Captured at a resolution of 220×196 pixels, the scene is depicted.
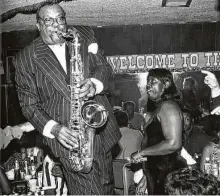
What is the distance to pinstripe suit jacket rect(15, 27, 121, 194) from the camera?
2244mm

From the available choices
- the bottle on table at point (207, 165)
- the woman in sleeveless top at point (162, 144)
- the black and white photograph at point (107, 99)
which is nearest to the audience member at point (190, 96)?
the black and white photograph at point (107, 99)

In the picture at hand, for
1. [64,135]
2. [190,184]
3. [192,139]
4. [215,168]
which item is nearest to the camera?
[190,184]

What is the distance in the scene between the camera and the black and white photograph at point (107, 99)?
2256mm

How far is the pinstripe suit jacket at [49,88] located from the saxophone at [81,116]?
0.13ft

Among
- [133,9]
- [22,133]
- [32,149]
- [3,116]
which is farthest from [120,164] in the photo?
[3,116]

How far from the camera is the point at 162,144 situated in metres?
2.56

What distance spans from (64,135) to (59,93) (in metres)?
0.31

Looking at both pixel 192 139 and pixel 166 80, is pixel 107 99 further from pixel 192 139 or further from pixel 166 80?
pixel 192 139

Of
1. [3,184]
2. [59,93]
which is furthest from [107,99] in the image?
[3,184]

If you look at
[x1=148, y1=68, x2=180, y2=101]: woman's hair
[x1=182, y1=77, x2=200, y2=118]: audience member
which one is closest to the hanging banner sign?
[x1=182, y1=77, x2=200, y2=118]: audience member

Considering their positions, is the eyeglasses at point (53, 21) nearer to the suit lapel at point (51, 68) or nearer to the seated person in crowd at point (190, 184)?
the suit lapel at point (51, 68)

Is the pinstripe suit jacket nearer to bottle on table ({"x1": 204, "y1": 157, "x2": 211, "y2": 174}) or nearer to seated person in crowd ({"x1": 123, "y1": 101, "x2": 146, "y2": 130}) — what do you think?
bottle on table ({"x1": 204, "y1": 157, "x2": 211, "y2": 174})

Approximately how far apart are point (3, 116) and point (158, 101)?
3.75 m

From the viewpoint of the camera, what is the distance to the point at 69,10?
416 centimetres
